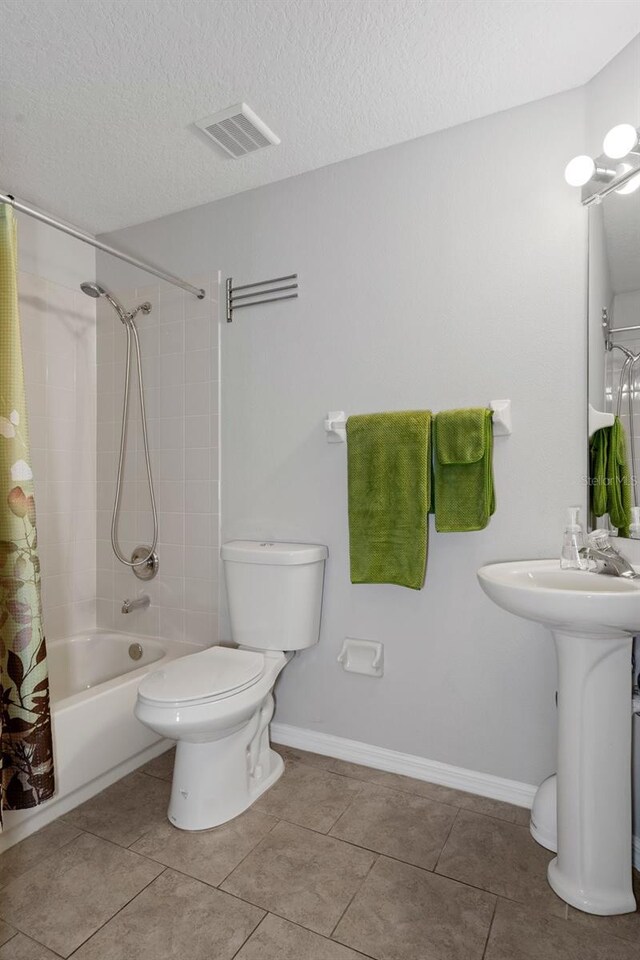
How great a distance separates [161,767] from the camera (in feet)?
6.92

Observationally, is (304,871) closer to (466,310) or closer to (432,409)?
(432,409)

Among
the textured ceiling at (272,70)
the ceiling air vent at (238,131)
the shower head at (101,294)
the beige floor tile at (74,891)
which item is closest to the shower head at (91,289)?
the shower head at (101,294)

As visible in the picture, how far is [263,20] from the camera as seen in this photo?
147 cm

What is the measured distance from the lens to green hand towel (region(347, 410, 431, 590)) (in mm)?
1858

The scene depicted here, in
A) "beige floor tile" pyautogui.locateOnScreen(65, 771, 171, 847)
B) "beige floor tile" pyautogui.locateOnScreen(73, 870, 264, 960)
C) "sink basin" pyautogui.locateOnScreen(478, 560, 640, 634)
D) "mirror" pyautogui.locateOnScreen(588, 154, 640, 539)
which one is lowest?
"beige floor tile" pyautogui.locateOnScreen(65, 771, 171, 847)

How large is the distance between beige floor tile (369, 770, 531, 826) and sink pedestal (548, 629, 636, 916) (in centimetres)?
36

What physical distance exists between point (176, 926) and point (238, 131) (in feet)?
7.74

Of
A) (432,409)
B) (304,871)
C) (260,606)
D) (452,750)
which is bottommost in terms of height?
(304,871)

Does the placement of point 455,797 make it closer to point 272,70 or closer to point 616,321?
point 616,321

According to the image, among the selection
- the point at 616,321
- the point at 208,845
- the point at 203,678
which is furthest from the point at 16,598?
the point at 616,321

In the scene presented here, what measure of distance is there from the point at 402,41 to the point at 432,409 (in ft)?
3.51

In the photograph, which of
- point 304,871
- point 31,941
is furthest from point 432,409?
point 31,941

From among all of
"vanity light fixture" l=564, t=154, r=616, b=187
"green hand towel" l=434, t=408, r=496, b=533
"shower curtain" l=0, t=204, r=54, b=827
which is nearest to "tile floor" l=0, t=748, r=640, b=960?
"shower curtain" l=0, t=204, r=54, b=827

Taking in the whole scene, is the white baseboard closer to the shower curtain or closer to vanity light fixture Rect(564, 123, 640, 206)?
the shower curtain
